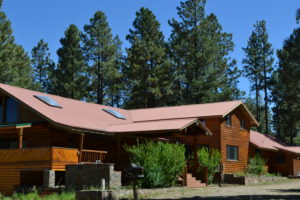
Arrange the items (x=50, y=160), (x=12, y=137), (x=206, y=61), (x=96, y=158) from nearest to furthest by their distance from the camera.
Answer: (x=50, y=160) < (x=96, y=158) < (x=12, y=137) < (x=206, y=61)

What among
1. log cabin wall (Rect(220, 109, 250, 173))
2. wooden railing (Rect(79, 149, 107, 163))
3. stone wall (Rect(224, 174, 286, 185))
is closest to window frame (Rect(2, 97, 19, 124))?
wooden railing (Rect(79, 149, 107, 163))

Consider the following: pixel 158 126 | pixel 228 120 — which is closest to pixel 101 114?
pixel 158 126

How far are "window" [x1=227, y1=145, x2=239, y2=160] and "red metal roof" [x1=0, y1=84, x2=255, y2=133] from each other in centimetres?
311

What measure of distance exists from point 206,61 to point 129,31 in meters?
9.08

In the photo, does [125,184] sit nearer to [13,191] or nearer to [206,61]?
[13,191]

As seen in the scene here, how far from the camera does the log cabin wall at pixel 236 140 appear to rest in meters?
31.6

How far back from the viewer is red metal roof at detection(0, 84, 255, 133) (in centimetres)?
2250

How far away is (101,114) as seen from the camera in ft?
92.9

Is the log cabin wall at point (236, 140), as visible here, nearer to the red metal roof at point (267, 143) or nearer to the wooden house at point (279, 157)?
the red metal roof at point (267, 143)

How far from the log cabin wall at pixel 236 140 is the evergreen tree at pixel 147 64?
1326 centimetres

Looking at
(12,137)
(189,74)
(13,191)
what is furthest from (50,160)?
(189,74)

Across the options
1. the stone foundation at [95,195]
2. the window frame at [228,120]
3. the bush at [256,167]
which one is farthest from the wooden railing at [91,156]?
the bush at [256,167]

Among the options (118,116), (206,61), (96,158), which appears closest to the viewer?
(96,158)

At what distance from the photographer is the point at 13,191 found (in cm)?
2159
